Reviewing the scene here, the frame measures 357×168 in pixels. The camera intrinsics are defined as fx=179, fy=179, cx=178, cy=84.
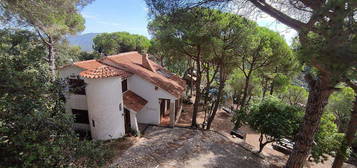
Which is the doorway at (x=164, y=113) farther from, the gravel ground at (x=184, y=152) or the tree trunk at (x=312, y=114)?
the tree trunk at (x=312, y=114)

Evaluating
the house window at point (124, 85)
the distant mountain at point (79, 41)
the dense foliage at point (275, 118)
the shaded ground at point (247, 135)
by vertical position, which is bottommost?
the shaded ground at point (247, 135)

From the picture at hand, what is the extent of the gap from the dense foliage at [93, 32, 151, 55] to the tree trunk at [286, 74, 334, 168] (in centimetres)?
3244

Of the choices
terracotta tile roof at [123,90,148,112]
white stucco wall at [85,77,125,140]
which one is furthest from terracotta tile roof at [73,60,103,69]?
terracotta tile roof at [123,90,148,112]

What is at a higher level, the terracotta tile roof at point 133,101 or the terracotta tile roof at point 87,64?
the terracotta tile roof at point 87,64

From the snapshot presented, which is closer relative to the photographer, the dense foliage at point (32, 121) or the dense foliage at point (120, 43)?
the dense foliage at point (32, 121)

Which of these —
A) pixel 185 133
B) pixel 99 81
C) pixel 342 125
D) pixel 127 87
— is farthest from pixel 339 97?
pixel 99 81

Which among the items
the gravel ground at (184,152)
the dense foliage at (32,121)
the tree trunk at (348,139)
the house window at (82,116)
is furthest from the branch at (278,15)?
the house window at (82,116)

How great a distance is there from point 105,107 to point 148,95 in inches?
162

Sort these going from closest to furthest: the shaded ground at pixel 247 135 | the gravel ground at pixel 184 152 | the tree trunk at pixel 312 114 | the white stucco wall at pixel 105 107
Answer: the tree trunk at pixel 312 114 → the gravel ground at pixel 184 152 → the white stucco wall at pixel 105 107 → the shaded ground at pixel 247 135

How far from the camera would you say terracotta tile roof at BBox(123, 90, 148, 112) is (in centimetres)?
1274

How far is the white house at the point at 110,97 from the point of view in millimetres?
10797

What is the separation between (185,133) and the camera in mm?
13367

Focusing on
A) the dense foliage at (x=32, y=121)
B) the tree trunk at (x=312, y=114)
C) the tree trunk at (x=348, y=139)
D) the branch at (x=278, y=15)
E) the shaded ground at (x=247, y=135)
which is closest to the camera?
the dense foliage at (x=32, y=121)

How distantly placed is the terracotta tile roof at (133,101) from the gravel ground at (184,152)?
2.06 m
